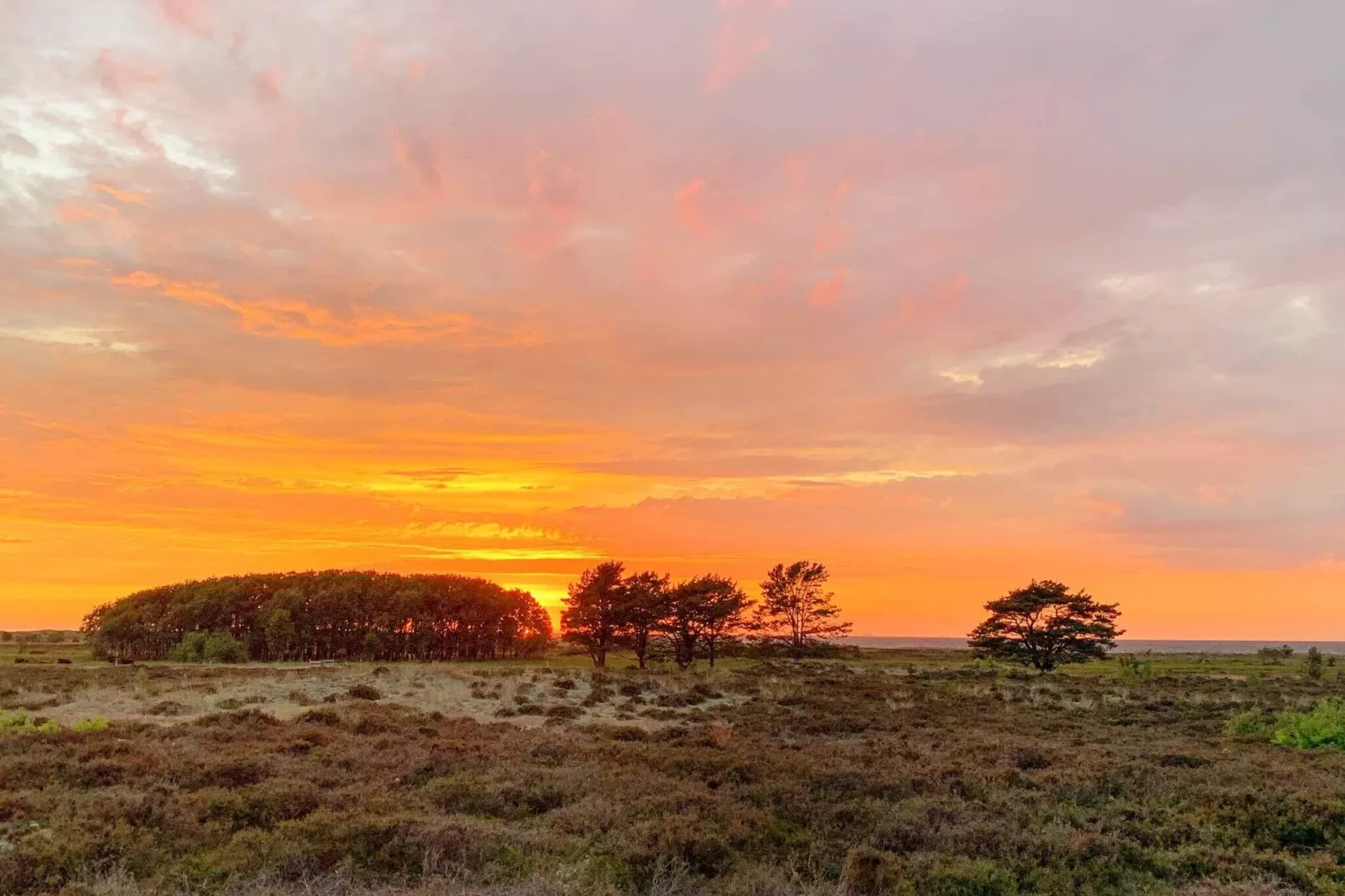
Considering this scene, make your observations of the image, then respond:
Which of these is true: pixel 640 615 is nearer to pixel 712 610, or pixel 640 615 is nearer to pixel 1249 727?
pixel 712 610

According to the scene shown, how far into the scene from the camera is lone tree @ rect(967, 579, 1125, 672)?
64.5 meters

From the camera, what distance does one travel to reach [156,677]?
4016 cm

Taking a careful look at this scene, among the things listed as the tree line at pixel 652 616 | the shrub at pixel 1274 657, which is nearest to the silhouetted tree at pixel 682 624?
the tree line at pixel 652 616

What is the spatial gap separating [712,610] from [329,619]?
50.1 meters

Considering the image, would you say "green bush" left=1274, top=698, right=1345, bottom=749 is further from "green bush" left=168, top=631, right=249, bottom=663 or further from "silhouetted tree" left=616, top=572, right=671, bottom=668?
"green bush" left=168, top=631, right=249, bottom=663

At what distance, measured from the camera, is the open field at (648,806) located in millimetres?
9766

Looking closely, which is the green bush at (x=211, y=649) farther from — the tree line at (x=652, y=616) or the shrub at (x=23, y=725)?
the shrub at (x=23, y=725)

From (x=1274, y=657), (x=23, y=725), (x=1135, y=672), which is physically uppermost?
(x=23, y=725)

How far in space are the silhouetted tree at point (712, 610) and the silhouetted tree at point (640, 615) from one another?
2.10 metres

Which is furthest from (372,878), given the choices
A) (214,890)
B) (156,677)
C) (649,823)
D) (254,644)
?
(254,644)

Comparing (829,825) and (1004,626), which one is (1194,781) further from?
(1004,626)

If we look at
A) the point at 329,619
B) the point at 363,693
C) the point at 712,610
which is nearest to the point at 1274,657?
the point at 712,610

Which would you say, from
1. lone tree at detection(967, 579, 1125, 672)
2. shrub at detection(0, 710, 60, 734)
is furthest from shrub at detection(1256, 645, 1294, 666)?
shrub at detection(0, 710, 60, 734)

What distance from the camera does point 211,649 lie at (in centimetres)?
8556
